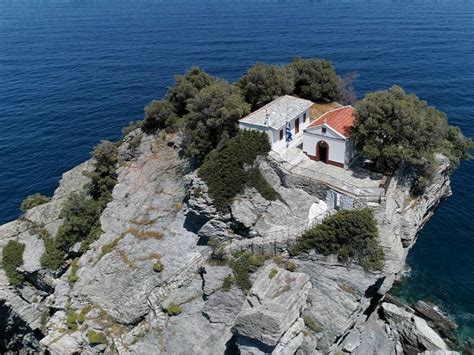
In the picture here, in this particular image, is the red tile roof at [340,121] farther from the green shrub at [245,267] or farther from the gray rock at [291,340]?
the gray rock at [291,340]

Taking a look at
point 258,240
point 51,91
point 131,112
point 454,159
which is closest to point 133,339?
point 258,240

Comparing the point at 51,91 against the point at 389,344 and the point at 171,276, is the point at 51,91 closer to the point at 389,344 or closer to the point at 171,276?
the point at 171,276

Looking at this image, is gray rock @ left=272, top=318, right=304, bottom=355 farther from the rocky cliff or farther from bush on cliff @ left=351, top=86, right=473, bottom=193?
bush on cliff @ left=351, top=86, right=473, bottom=193

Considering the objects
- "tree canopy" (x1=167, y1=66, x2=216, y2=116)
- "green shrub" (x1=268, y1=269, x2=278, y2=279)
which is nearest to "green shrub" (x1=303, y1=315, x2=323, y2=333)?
"green shrub" (x1=268, y1=269, x2=278, y2=279)

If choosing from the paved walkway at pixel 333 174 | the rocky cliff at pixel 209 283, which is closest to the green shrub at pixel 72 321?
the rocky cliff at pixel 209 283

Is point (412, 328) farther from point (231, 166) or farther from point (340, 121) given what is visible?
point (231, 166)

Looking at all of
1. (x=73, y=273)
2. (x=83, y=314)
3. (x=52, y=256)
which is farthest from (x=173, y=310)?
(x=52, y=256)

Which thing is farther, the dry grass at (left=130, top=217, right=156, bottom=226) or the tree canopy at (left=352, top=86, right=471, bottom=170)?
the dry grass at (left=130, top=217, right=156, bottom=226)
